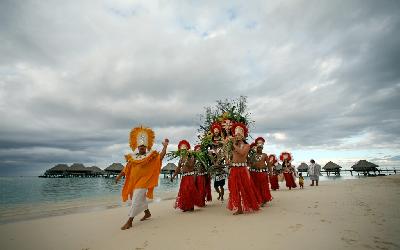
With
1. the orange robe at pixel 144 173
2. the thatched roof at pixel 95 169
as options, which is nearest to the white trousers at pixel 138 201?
the orange robe at pixel 144 173

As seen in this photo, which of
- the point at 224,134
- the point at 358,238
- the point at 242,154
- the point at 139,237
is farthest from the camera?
the point at 224,134

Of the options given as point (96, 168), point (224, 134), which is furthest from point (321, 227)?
point (96, 168)

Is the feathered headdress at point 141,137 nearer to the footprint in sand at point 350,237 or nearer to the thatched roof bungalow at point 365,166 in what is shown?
the footprint in sand at point 350,237

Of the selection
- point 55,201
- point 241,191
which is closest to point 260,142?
point 241,191

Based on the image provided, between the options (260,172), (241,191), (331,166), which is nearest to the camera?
(241,191)

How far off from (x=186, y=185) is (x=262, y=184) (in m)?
2.55

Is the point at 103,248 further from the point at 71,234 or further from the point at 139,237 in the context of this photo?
the point at 71,234

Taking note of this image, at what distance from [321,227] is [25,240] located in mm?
5774

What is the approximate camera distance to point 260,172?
8047 millimetres

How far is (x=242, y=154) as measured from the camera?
6164 mm

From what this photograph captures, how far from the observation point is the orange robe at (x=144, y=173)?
6094 millimetres

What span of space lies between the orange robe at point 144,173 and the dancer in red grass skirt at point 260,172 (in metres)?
3.25

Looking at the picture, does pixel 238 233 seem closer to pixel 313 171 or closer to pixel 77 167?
pixel 313 171

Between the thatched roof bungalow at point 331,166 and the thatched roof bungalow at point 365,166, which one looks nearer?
the thatched roof bungalow at point 365,166
